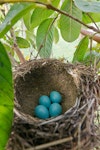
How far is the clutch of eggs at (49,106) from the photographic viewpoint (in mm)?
932

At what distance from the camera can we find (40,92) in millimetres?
1035

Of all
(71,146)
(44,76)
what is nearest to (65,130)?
(71,146)

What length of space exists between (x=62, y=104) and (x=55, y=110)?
7cm

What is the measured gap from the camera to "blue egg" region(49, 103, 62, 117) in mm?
938

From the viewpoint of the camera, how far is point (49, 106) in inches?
39.9

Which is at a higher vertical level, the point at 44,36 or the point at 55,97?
the point at 44,36

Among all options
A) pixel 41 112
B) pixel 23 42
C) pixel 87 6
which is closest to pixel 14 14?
pixel 87 6

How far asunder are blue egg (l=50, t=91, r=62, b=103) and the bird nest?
0.02 metres

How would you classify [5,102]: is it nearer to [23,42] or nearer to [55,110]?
[55,110]

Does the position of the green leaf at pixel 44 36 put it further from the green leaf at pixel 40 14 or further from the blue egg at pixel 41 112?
the blue egg at pixel 41 112

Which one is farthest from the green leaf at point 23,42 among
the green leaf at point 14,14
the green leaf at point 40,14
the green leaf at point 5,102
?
the green leaf at point 5,102

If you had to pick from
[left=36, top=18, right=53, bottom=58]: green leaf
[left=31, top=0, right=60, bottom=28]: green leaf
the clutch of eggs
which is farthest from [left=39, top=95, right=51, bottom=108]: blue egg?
[left=31, top=0, right=60, bottom=28]: green leaf

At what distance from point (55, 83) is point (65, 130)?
34 cm

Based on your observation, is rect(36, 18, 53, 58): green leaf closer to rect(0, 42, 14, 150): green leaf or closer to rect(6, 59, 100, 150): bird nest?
rect(6, 59, 100, 150): bird nest
